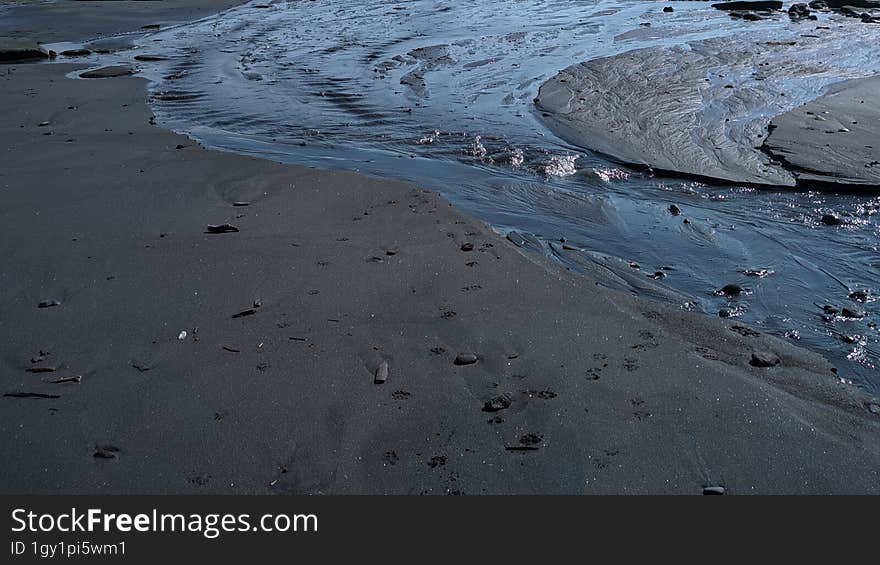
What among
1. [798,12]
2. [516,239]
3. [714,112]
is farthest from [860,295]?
[798,12]

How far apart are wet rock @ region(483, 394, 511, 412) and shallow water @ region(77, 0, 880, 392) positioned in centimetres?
171

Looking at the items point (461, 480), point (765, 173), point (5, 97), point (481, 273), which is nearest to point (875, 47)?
point (765, 173)

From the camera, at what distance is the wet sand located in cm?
326

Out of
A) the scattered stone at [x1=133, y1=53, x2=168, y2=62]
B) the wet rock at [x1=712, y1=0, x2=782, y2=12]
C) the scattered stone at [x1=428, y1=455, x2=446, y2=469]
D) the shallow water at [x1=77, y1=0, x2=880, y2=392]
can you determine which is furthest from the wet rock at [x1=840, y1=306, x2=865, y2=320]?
the wet rock at [x1=712, y1=0, x2=782, y2=12]

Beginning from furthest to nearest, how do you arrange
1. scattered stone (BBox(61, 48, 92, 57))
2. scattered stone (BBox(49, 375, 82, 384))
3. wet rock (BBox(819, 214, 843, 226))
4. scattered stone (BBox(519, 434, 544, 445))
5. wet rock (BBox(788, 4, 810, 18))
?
wet rock (BBox(788, 4, 810, 18)), scattered stone (BBox(61, 48, 92, 57)), wet rock (BBox(819, 214, 843, 226)), scattered stone (BBox(49, 375, 82, 384)), scattered stone (BBox(519, 434, 544, 445))

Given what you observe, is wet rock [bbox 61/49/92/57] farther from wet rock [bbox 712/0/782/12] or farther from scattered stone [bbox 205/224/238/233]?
wet rock [bbox 712/0/782/12]

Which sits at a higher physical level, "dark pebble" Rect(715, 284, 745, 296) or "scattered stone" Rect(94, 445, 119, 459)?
"scattered stone" Rect(94, 445, 119, 459)

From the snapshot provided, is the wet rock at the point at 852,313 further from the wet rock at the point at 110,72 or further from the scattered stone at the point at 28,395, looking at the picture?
the wet rock at the point at 110,72

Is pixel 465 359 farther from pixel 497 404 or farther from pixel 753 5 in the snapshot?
pixel 753 5

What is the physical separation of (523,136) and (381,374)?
4.95 metres

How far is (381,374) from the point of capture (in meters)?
3.87

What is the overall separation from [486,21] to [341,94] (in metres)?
6.68

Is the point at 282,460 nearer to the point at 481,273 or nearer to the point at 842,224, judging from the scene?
the point at 481,273

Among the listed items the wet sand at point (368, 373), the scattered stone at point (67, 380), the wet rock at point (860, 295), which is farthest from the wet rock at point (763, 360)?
the scattered stone at point (67, 380)
